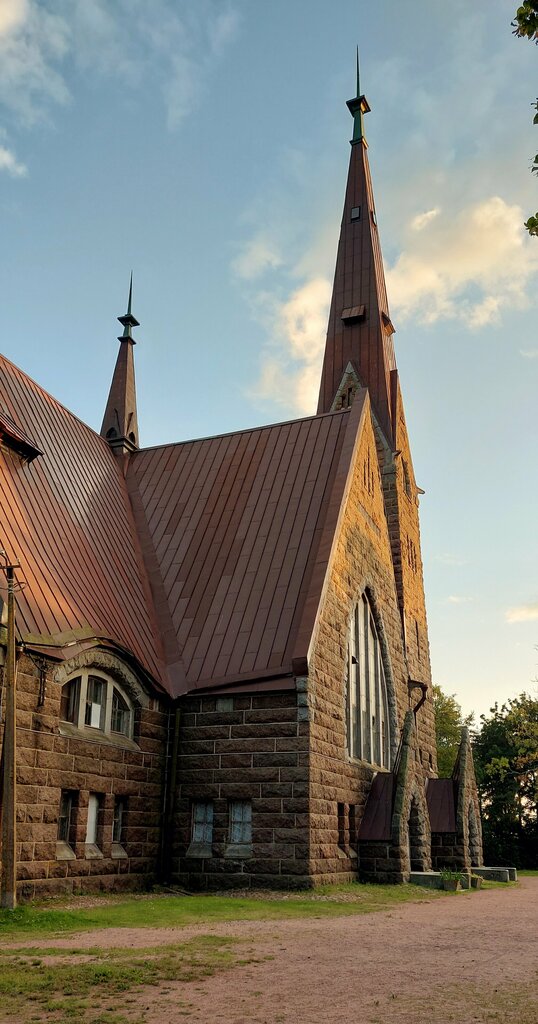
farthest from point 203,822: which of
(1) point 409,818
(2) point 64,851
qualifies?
(1) point 409,818

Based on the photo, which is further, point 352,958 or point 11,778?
point 11,778

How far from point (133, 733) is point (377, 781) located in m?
6.45

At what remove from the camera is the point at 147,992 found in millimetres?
6676

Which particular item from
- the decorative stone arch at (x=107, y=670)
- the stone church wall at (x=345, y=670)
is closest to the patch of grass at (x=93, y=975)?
the decorative stone arch at (x=107, y=670)

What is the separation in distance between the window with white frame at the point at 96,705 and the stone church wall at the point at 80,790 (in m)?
0.21

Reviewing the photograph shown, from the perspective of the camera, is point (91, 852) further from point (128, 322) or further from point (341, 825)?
point (128, 322)

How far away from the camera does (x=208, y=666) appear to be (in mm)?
18156

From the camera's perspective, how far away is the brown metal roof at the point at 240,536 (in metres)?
18.2

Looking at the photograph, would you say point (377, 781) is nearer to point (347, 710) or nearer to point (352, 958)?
point (347, 710)

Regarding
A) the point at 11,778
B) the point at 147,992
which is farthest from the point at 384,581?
the point at 147,992

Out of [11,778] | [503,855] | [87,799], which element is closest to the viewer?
[11,778]

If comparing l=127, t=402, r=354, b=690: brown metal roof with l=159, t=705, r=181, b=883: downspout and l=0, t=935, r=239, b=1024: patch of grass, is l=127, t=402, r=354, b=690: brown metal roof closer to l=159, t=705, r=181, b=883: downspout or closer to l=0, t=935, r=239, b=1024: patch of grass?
l=159, t=705, r=181, b=883: downspout

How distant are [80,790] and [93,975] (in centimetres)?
794

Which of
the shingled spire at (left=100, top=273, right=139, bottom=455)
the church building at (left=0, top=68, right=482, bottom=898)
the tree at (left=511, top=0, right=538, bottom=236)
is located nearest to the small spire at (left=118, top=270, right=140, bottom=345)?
the shingled spire at (left=100, top=273, right=139, bottom=455)
